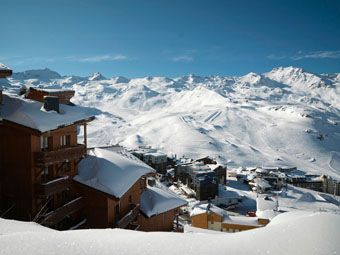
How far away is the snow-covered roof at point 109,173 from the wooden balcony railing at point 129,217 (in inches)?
65.1

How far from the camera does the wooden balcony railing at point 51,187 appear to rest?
10.9 m

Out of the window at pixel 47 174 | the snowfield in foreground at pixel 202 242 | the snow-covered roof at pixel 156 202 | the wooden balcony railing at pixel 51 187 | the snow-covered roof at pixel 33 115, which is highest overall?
the snow-covered roof at pixel 33 115

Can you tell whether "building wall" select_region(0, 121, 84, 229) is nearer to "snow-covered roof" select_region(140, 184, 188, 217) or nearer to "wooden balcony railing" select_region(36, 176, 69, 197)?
"wooden balcony railing" select_region(36, 176, 69, 197)

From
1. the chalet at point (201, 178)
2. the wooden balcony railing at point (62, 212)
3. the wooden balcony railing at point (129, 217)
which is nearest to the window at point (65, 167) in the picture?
the wooden balcony railing at point (62, 212)

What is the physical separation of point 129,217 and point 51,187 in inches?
184

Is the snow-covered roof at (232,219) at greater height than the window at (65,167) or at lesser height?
lesser

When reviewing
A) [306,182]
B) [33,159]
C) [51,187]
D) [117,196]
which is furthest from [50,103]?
[306,182]

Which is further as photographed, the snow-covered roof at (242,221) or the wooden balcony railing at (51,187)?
the snow-covered roof at (242,221)

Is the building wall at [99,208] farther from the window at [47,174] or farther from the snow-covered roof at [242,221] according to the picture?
the snow-covered roof at [242,221]

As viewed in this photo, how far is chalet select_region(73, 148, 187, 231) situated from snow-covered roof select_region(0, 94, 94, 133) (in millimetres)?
2902

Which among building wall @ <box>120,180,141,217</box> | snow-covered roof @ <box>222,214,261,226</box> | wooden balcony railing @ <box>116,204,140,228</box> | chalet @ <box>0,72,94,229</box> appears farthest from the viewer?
snow-covered roof @ <box>222,214,261,226</box>

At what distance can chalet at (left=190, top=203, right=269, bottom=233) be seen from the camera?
79.5ft

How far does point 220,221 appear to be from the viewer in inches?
1008

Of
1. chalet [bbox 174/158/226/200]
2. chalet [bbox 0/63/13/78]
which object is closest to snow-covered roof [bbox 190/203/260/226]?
chalet [bbox 174/158/226/200]
